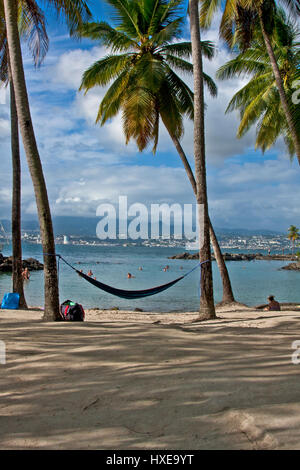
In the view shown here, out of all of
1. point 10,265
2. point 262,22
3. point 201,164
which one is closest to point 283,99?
point 262,22

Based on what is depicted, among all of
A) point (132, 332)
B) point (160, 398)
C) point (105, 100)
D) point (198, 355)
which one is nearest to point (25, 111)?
point (132, 332)

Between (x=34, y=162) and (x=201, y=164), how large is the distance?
108 inches

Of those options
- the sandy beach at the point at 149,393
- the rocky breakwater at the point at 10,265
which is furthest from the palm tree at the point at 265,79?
the rocky breakwater at the point at 10,265

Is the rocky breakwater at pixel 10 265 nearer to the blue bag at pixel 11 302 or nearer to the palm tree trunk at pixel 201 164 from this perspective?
the blue bag at pixel 11 302

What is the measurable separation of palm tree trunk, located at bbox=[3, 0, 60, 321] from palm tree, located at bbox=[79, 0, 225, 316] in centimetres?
490

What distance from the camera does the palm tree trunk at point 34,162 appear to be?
18.4 feet

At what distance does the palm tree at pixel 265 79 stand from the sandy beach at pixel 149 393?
916cm

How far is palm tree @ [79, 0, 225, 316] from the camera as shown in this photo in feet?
34.2

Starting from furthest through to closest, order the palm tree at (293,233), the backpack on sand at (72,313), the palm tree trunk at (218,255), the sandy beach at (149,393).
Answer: the palm tree at (293,233)
the palm tree trunk at (218,255)
the backpack on sand at (72,313)
the sandy beach at (149,393)

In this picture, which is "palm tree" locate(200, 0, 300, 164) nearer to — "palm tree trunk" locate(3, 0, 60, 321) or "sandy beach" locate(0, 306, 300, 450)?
"palm tree trunk" locate(3, 0, 60, 321)

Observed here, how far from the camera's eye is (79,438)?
76.7 inches

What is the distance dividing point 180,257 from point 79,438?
195 ft

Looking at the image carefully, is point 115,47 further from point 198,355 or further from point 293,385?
point 293,385

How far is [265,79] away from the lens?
1216 centimetres
